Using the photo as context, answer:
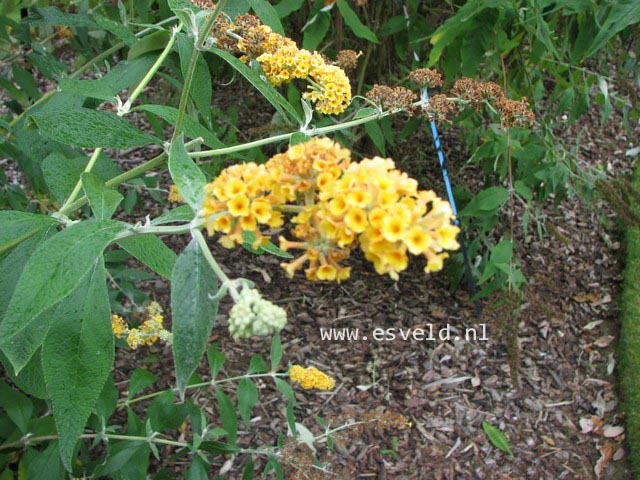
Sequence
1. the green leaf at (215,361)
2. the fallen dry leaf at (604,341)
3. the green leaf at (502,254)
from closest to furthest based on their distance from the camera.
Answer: the green leaf at (215,361)
the green leaf at (502,254)
the fallen dry leaf at (604,341)

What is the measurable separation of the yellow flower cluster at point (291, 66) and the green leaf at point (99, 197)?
47cm

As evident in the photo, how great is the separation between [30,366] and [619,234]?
2969mm

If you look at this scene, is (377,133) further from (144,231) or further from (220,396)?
(144,231)

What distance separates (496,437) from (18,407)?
5.61 ft

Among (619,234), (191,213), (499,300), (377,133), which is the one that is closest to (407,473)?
(499,300)

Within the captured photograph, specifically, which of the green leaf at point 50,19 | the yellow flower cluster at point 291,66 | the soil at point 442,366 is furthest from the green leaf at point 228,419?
the green leaf at point 50,19

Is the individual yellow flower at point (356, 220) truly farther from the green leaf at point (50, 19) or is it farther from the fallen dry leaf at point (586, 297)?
the fallen dry leaf at point (586, 297)

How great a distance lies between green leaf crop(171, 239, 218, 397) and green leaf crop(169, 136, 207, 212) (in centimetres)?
8

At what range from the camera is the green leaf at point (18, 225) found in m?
1.07

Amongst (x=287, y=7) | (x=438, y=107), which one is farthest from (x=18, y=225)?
(x=287, y=7)

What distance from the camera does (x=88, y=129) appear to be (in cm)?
117

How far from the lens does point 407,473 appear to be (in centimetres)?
226

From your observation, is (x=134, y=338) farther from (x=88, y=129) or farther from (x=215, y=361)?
(x=88, y=129)

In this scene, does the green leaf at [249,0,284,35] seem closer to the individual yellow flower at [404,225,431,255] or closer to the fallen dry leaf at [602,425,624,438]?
the individual yellow flower at [404,225,431,255]
